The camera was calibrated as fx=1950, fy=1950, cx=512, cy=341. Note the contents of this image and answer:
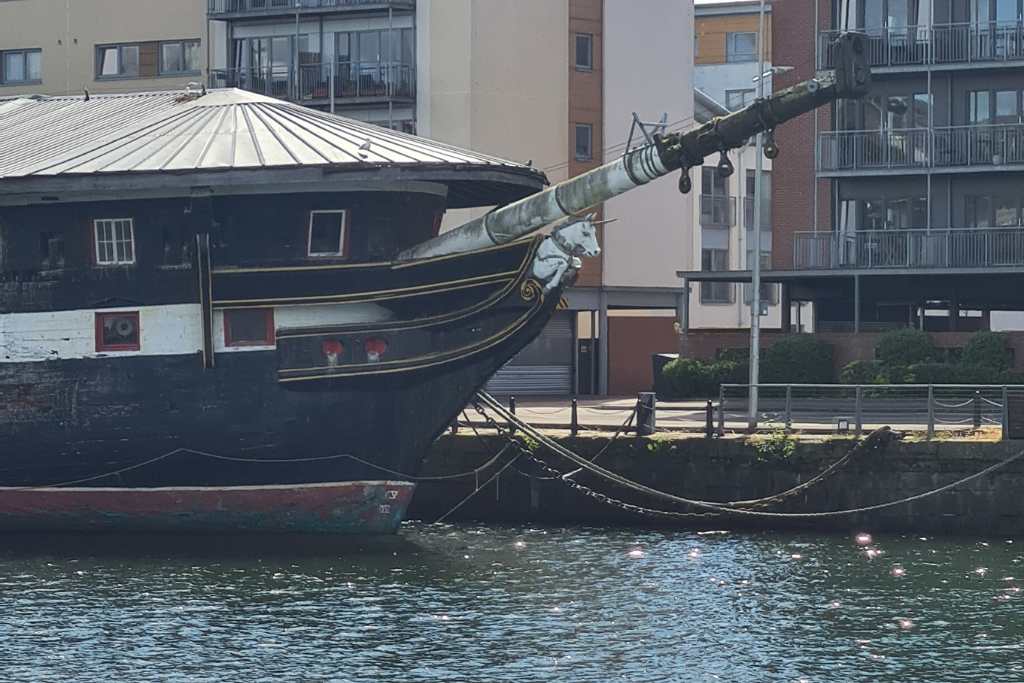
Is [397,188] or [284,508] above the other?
[397,188]

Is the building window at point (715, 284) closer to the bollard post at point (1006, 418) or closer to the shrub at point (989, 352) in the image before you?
the shrub at point (989, 352)

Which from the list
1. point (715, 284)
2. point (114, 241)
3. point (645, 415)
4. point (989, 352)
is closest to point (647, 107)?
point (715, 284)

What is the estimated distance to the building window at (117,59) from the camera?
7369 cm

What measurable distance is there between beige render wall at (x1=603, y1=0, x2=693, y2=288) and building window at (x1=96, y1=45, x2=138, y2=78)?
59.3 ft

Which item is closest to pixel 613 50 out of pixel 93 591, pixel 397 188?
pixel 397 188

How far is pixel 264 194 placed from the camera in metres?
37.7

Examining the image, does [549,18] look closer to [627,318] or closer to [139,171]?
[627,318]

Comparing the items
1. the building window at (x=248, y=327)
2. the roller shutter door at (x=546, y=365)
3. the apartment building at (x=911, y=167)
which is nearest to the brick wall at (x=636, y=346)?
the roller shutter door at (x=546, y=365)

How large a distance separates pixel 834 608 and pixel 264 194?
544 inches

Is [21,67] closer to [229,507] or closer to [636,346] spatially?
[636,346]

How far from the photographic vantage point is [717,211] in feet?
299

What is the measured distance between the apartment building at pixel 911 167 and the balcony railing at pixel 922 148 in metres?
0.04

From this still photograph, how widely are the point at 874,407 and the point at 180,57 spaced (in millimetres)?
33994

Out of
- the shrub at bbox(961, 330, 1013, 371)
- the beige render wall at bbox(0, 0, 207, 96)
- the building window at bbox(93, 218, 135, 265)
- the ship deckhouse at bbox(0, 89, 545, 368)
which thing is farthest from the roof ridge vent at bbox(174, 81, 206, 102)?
the beige render wall at bbox(0, 0, 207, 96)
